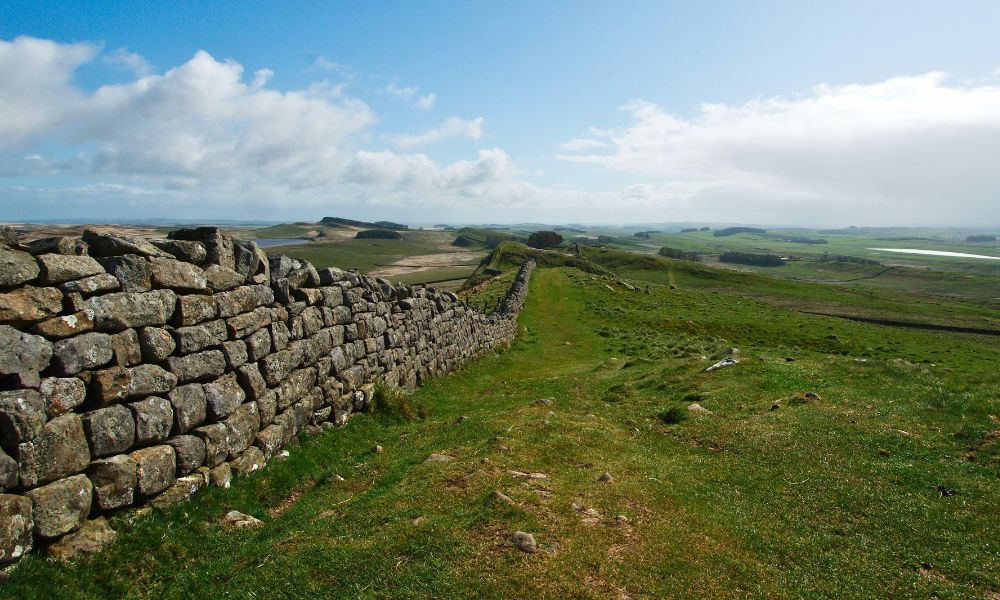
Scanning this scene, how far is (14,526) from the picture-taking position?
700 centimetres

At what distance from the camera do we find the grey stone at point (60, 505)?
738 cm

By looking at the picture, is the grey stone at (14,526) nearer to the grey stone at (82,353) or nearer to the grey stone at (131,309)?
the grey stone at (82,353)

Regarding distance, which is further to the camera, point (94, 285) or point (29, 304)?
point (94, 285)

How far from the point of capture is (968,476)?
10562 mm

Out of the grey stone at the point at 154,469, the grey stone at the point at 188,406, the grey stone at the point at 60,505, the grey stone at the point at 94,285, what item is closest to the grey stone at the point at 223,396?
the grey stone at the point at 188,406

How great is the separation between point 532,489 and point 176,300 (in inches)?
321

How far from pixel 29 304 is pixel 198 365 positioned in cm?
333

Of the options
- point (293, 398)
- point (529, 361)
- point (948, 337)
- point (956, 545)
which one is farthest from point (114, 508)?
point (948, 337)

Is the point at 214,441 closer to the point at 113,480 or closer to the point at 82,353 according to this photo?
the point at 113,480

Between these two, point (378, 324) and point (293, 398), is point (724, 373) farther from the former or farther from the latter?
point (293, 398)

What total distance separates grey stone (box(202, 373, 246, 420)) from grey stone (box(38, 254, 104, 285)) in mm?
3204

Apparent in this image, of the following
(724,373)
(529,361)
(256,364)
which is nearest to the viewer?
(256,364)

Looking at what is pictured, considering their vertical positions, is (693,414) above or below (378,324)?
below

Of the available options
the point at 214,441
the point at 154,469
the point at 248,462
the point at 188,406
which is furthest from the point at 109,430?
the point at 248,462
